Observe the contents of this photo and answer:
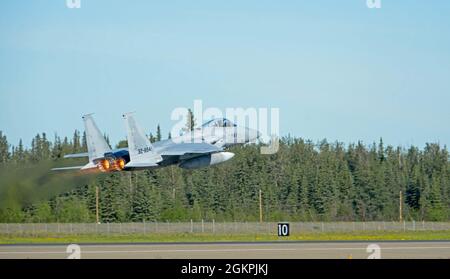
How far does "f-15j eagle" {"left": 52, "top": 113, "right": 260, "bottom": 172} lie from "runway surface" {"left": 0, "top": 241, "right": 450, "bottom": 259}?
450 cm

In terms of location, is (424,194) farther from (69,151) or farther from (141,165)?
(141,165)

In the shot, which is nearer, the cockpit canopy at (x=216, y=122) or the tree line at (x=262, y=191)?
the cockpit canopy at (x=216, y=122)

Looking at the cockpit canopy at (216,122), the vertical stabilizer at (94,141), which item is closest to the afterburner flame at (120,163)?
the vertical stabilizer at (94,141)

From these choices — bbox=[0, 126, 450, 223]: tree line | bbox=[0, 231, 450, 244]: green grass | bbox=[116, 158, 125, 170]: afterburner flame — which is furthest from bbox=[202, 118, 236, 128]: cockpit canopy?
bbox=[0, 126, 450, 223]: tree line

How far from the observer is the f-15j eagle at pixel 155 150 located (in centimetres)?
5281

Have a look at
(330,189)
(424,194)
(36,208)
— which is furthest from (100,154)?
(424,194)

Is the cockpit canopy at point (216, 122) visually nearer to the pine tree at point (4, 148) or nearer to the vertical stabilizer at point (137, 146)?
the vertical stabilizer at point (137, 146)

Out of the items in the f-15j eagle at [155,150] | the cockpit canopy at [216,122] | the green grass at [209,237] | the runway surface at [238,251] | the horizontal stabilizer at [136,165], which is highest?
the cockpit canopy at [216,122]

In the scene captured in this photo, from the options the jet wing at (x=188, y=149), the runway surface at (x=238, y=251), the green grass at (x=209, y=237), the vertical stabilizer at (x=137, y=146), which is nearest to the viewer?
the runway surface at (x=238, y=251)

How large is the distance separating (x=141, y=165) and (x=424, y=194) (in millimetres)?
61212

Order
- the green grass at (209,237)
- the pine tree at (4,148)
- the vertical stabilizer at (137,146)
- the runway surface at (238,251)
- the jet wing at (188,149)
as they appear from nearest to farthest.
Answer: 1. the runway surface at (238,251)
2. the vertical stabilizer at (137,146)
3. the jet wing at (188,149)
4. the green grass at (209,237)
5. the pine tree at (4,148)

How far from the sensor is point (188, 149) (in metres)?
54.3

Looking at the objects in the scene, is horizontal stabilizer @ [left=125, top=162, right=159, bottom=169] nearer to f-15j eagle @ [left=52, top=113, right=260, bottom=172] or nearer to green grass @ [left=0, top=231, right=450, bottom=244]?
f-15j eagle @ [left=52, top=113, right=260, bottom=172]

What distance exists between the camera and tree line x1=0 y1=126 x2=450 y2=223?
9331 centimetres
